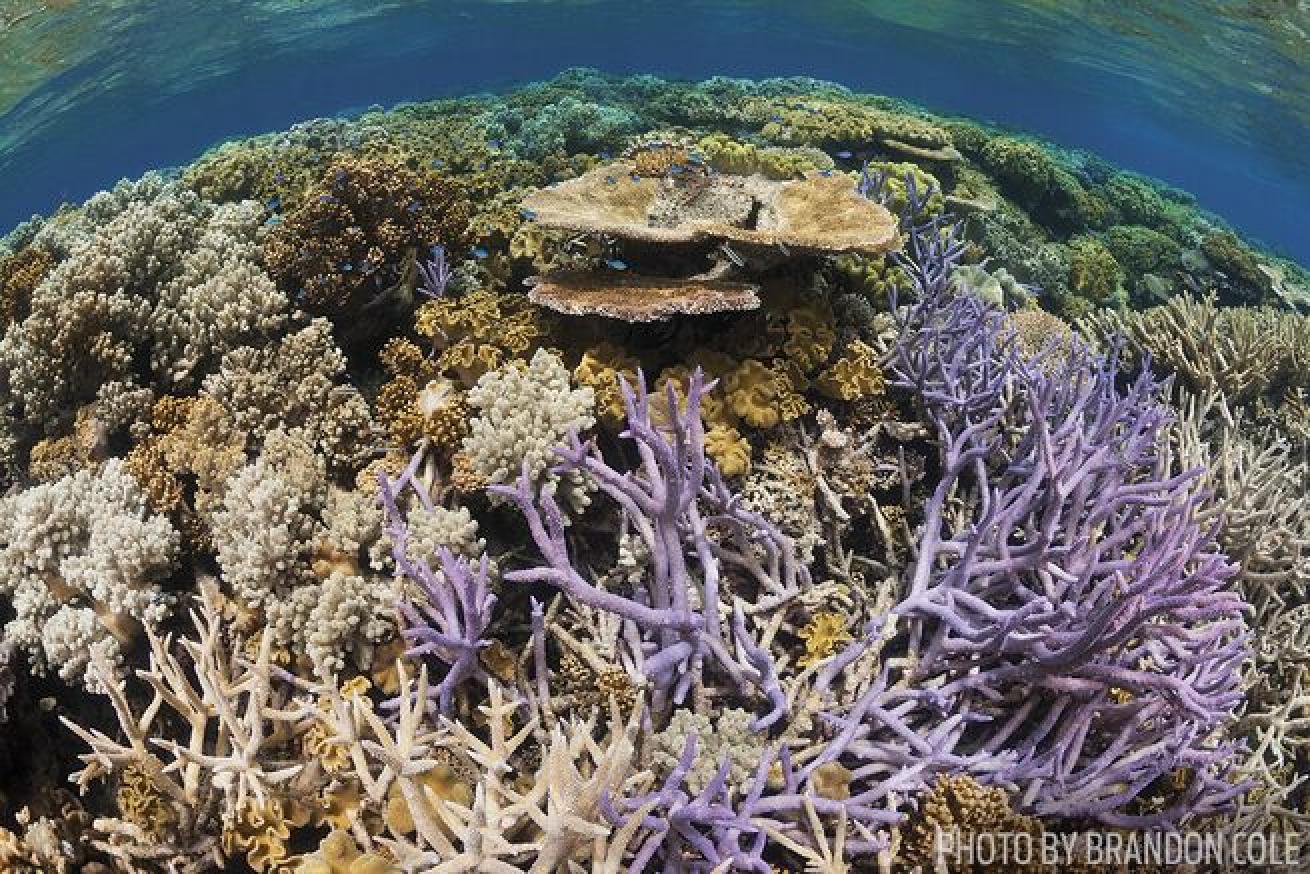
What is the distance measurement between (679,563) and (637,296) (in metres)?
1.65

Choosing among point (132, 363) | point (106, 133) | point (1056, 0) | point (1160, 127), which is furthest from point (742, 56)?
point (132, 363)

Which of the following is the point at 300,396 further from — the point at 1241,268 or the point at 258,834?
the point at 1241,268

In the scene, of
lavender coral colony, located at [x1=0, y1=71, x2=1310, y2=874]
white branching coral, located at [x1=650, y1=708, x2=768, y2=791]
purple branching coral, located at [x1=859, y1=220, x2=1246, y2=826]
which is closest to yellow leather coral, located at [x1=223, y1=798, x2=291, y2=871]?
lavender coral colony, located at [x1=0, y1=71, x2=1310, y2=874]

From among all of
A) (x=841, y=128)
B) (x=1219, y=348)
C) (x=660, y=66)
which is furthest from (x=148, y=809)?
(x=660, y=66)

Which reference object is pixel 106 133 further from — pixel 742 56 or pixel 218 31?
pixel 742 56

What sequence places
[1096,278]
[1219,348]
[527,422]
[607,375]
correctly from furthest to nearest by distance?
[1096,278] < [1219,348] < [607,375] < [527,422]

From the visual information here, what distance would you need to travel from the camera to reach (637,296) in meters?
4.14

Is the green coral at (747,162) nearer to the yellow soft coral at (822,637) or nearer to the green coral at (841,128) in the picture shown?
the green coral at (841,128)

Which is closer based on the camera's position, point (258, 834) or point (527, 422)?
point (258, 834)

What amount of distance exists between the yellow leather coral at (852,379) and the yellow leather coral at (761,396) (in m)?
0.28

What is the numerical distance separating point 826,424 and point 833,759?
2.03 m

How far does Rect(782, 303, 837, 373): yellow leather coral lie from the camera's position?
4.43 m

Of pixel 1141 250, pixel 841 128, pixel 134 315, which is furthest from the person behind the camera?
pixel 1141 250

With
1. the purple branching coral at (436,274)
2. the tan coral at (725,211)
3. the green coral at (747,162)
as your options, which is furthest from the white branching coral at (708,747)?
the green coral at (747,162)
